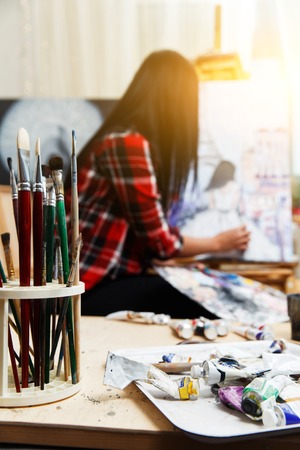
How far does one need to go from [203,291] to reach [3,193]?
70cm

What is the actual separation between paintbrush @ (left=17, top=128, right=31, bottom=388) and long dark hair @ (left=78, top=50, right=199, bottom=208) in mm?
1484

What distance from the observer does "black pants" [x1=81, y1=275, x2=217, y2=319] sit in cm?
170

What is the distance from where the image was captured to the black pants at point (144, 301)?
1703 millimetres

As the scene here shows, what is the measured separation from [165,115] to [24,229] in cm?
161

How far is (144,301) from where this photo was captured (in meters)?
1.72

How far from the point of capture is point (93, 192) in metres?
1.87

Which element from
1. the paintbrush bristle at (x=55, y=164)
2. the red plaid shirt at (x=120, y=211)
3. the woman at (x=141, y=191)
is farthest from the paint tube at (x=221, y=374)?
the red plaid shirt at (x=120, y=211)

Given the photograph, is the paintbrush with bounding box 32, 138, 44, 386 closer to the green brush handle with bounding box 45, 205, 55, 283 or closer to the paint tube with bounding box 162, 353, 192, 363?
the green brush handle with bounding box 45, 205, 55, 283

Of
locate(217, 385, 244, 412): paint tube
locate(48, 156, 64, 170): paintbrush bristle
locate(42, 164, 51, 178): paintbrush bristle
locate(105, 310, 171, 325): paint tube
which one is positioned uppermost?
locate(48, 156, 64, 170): paintbrush bristle

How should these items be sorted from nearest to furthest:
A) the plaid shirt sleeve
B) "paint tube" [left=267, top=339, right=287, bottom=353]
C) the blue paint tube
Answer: the blue paint tube < "paint tube" [left=267, top=339, right=287, bottom=353] < the plaid shirt sleeve

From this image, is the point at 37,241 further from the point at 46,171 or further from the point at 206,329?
the point at 206,329

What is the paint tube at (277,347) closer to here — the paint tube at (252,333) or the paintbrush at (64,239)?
the paint tube at (252,333)

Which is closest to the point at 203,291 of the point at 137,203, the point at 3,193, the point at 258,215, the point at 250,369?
the point at 137,203

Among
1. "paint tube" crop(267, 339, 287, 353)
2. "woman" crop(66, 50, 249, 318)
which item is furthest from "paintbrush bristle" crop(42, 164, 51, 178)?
"woman" crop(66, 50, 249, 318)
